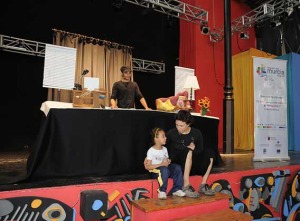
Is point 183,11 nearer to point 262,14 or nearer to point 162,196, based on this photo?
point 262,14

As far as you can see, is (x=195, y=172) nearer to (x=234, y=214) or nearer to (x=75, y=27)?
(x=234, y=214)

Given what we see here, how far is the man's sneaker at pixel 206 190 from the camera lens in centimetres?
257

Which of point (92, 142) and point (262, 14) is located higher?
point (262, 14)

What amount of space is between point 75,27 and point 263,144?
5.17 m

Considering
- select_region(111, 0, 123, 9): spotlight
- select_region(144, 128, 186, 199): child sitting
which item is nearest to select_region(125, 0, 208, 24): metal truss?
select_region(111, 0, 123, 9): spotlight

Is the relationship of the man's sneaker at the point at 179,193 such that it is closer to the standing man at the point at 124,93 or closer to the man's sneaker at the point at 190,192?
the man's sneaker at the point at 190,192

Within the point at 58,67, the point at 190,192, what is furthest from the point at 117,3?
the point at 190,192

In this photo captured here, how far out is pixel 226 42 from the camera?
17.5 feet

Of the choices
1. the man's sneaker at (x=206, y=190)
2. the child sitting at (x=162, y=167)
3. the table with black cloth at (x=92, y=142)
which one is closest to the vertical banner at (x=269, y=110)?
the man's sneaker at (x=206, y=190)

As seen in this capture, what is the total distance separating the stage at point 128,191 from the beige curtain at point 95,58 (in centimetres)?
398

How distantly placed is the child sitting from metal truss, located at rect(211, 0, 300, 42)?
4.96m

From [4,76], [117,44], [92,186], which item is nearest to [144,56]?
[117,44]

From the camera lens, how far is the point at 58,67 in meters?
5.64

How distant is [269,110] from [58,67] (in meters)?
4.36
